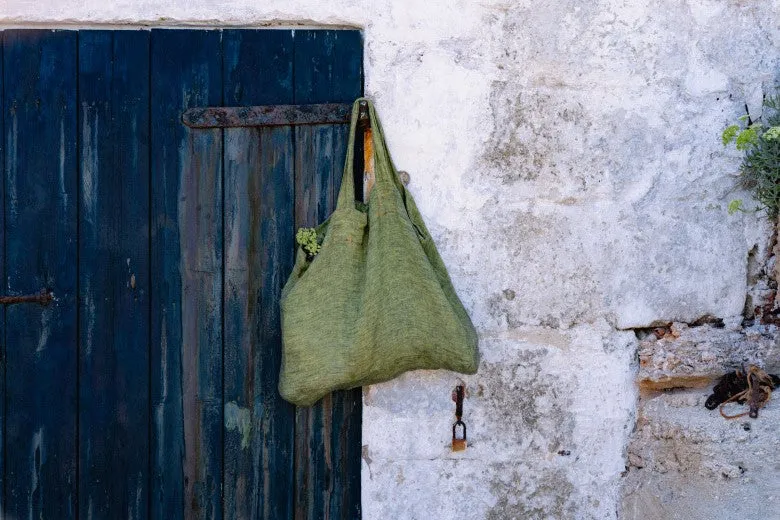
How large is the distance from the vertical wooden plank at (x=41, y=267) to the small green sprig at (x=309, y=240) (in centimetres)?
63

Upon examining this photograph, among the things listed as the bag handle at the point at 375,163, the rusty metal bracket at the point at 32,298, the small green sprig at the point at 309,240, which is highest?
the bag handle at the point at 375,163

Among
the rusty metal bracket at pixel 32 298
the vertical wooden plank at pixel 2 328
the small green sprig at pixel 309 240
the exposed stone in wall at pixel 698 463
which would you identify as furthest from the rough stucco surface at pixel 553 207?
the rusty metal bracket at pixel 32 298

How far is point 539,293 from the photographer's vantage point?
8.43ft

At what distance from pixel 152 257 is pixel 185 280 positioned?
0.36 feet

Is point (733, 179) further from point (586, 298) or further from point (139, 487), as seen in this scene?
point (139, 487)

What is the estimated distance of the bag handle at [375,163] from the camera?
96.7 inches

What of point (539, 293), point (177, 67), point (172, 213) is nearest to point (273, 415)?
point (172, 213)

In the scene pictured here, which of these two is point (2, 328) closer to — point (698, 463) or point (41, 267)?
point (41, 267)

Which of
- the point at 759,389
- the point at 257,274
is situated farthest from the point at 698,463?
the point at 257,274

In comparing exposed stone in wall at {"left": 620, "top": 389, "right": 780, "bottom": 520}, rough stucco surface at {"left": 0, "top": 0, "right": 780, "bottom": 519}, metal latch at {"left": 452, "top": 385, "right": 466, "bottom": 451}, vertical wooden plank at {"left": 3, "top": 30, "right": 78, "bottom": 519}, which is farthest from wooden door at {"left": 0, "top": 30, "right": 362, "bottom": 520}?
exposed stone in wall at {"left": 620, "top": 389, "right": 780, "bottom": 520}

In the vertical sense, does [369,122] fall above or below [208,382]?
above

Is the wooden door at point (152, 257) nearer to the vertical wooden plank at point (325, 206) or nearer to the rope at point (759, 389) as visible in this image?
the vertical wooden plank at point (325, 206)

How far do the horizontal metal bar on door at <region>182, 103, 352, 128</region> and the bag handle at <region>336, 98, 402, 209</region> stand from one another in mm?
75

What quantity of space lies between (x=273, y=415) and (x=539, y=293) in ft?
2.69
